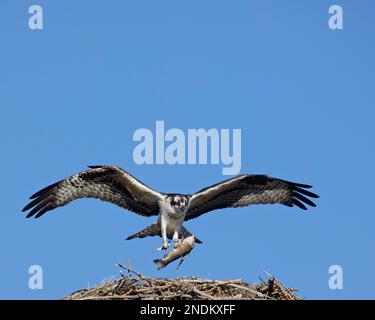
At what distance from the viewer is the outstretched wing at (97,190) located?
12695mm

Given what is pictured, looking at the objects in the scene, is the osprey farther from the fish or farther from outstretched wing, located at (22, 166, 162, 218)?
the fish

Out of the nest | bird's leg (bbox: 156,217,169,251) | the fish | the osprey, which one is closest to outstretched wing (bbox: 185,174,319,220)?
the osprey

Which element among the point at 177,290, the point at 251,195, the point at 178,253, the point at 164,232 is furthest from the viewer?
the point at 251,195

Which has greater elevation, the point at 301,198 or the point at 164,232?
the point at 301,198

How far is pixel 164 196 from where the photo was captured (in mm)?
12891

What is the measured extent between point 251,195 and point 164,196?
4.83 feet

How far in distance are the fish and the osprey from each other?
1.31 meters

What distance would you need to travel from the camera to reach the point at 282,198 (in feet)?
44.6

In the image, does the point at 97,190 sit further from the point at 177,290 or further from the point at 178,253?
the point at 177,290

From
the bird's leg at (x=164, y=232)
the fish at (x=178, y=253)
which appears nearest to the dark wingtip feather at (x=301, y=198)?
the bird's leg at (x=164, y=232)

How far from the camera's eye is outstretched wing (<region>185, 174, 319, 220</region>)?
13.1 meters

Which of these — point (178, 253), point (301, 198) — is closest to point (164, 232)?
point (178, 253)
